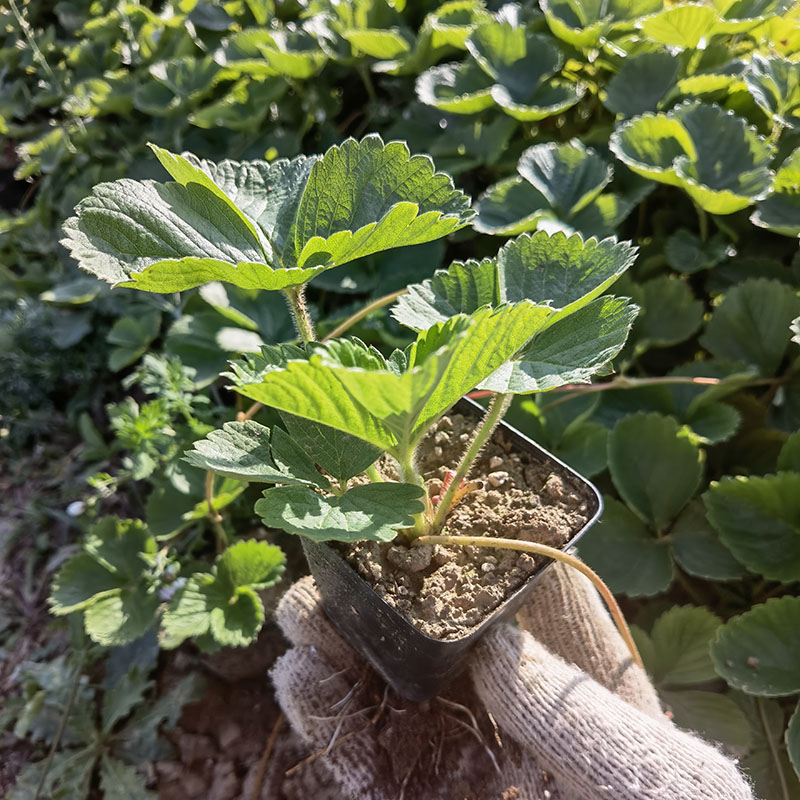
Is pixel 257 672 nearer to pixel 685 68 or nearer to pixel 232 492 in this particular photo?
pixel 232 492

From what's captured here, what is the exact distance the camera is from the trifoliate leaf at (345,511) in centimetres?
48

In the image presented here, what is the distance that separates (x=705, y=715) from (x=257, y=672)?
0.67 metres

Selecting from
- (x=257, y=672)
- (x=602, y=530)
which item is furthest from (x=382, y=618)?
(x=257, y=672)

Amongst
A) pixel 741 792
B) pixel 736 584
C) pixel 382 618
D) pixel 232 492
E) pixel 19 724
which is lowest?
pixel 736 584

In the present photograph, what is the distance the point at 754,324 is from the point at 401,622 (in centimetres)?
76

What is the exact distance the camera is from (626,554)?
97 centimetres

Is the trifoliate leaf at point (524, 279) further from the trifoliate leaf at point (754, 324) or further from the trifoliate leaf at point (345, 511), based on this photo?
the trifoliate leaf at point (754, 324)

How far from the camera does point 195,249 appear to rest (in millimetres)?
543

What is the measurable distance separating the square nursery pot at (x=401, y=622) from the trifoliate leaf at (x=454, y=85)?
2.22 ft

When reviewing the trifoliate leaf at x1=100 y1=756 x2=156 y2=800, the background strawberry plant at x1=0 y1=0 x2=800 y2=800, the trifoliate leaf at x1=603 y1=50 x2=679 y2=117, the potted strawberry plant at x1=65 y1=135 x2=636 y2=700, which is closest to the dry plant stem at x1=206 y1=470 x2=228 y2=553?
the background strawberry plant at x1=0 y1=0 x2=800 y2=800

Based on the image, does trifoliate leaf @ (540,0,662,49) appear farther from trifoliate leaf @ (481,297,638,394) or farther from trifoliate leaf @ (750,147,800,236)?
trifoliate leaf @ (481,297,638,394)

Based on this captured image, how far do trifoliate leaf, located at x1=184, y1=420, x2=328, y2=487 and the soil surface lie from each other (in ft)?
0.39

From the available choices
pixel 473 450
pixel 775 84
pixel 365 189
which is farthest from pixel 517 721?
pixel 775 84

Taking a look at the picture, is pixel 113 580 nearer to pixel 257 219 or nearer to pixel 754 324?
pixel 257 219
